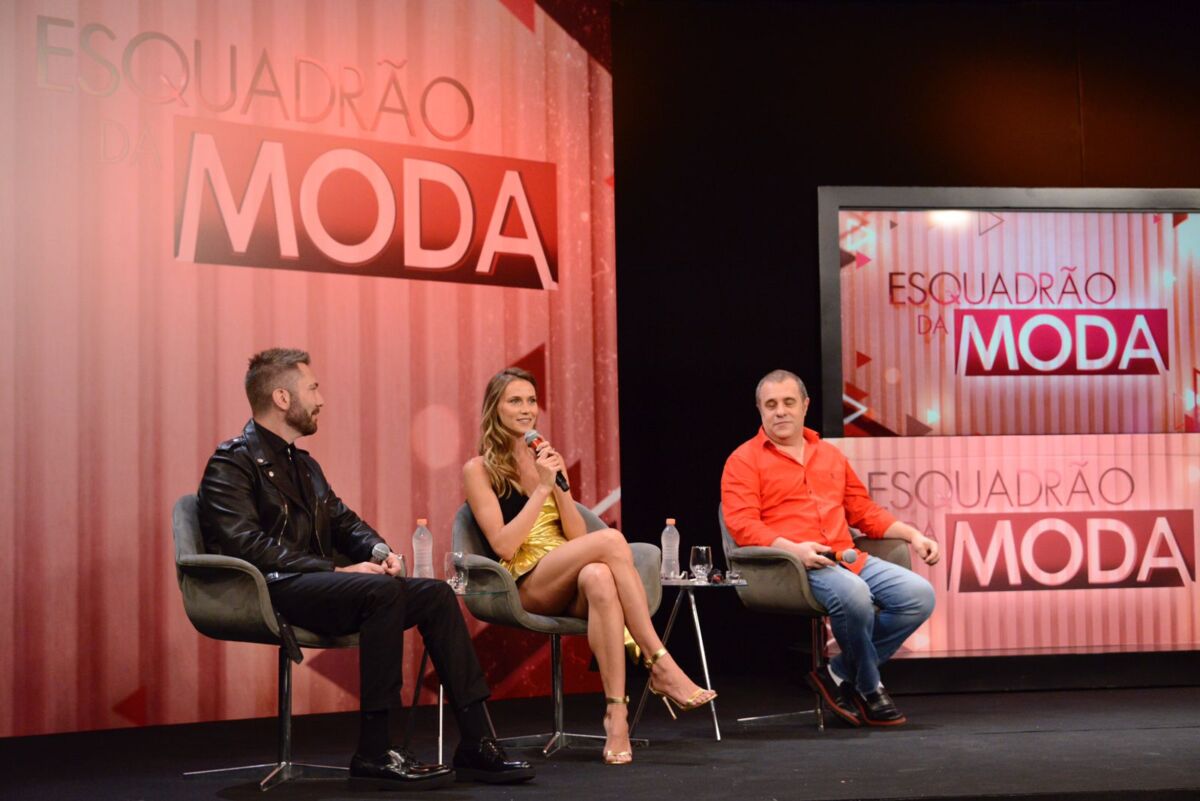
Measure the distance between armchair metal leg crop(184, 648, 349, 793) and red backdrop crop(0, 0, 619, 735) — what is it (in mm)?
1100

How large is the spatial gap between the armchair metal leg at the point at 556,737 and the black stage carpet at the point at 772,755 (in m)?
0.06

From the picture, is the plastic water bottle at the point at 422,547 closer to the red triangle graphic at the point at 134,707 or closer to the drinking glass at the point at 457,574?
the drinking glass at the point at 457,574

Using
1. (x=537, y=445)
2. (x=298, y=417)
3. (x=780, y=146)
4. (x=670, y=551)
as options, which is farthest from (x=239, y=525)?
(x=780, y=146)

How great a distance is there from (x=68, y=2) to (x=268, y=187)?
3.08 ft

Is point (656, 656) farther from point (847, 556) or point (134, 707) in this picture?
point (134, 707)

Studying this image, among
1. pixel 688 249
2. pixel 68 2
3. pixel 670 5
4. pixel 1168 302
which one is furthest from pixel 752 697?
pixel 68 2

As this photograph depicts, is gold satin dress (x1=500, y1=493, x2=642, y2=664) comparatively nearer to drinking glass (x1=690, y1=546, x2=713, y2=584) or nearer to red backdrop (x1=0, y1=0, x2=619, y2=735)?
drinking glass (x1=690, y1=546, x2=713, y2=584)

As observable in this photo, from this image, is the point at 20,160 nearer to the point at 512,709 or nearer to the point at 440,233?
the point at 440,233

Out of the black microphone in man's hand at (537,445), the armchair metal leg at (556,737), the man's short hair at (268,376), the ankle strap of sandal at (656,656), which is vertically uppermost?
the man's short hair at (268,376)

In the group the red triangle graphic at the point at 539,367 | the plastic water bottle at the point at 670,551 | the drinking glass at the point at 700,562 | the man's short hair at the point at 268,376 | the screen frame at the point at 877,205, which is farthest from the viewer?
the screen frame at the point at 877,205

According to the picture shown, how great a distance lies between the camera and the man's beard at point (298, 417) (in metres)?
3.94

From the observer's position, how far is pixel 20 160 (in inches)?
185

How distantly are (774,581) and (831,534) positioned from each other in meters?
0.35

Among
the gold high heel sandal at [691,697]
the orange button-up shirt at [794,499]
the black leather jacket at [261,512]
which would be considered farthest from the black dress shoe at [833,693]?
the black leather jacket at [261,512]
